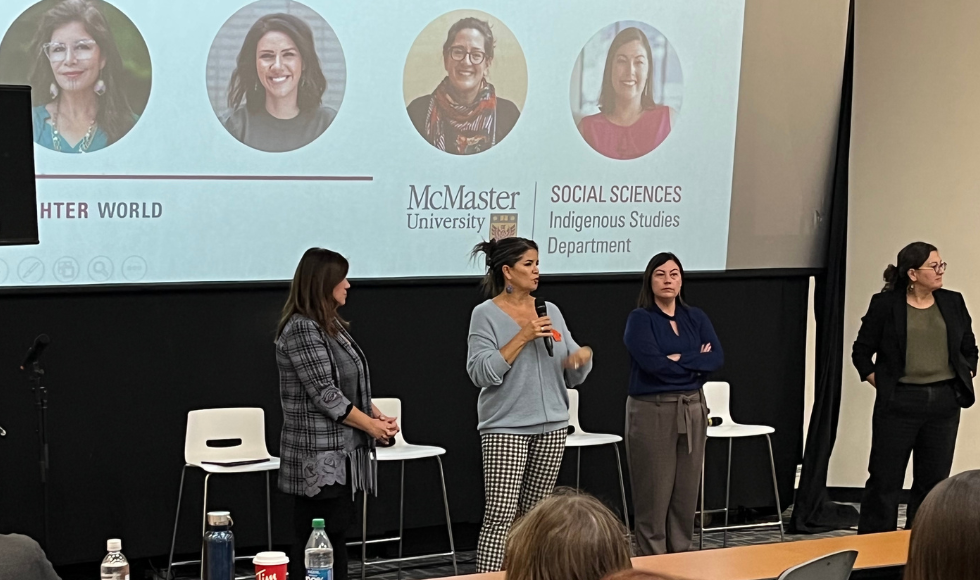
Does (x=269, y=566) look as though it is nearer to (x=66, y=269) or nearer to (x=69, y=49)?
(x=66, y=269)

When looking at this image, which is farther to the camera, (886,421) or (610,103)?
(610,103)

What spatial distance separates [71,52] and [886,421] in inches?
160

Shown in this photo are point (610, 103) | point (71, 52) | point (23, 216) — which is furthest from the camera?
point (610, 103)

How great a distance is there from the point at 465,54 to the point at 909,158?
3.01 m

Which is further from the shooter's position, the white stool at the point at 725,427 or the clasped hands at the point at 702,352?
the white stool at the point at 725,427

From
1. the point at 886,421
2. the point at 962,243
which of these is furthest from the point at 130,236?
the point at 962,243

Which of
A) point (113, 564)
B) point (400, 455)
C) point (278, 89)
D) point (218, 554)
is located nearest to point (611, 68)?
point (278, 89)

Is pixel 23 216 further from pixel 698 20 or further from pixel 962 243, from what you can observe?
pixel 962 243

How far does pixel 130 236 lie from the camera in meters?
5.16

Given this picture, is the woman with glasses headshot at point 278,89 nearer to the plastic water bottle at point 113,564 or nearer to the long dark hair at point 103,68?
the long dark hair at point 103,68

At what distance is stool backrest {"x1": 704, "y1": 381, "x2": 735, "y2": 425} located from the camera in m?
6.27

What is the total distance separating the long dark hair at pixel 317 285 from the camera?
4.28 metres

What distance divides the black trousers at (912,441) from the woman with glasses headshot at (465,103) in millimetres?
2327

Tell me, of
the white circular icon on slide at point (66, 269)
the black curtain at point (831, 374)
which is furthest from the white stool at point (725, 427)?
the white circular icon on slide at point (66, 269)
